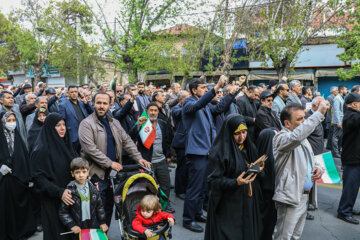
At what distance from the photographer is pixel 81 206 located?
3.57 meters

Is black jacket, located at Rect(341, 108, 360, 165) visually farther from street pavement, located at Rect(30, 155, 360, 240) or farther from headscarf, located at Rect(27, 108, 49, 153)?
headscarf, located at Rect(27, 108, 49, 153)

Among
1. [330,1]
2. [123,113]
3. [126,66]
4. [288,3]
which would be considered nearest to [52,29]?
[126,66]

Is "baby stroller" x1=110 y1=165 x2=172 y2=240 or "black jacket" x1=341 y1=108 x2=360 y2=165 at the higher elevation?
"black jacket" x1=341 y1=108 x2=360 y2=165

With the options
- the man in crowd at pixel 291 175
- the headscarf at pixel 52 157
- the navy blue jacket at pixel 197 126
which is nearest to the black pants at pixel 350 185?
the man in crowd at pixel 291 175

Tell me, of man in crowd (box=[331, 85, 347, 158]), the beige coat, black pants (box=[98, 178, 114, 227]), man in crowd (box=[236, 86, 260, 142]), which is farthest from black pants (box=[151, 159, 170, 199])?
man in crowd (box=[331, 85, 347, 158])

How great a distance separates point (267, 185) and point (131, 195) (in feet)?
5.59

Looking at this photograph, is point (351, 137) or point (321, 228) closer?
point (321, 228)

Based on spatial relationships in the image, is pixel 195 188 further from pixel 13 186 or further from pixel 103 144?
pixel 13 186

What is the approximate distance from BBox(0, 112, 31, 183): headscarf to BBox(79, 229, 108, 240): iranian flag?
188 centimetres

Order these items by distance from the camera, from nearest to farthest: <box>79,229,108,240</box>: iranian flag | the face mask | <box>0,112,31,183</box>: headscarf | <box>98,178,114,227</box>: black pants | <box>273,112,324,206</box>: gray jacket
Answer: <box>79,229,108,240</box>: iranian flag, <box>273,112,324,206</box>: gray jacket, <box>98,178,114,227</box>: black pants, <box>0,112,31,183</box>: headscarf, the face mask

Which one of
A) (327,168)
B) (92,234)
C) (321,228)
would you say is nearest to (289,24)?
(321,228)

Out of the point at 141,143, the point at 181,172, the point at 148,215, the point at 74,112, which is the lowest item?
the point at 181,172

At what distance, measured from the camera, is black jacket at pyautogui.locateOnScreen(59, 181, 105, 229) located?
353 centimetres

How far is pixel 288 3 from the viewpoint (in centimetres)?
1645
